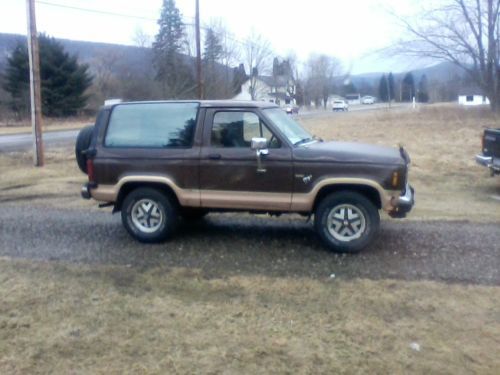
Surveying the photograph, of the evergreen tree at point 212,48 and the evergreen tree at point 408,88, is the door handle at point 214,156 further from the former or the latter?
the evergreen tree at point 408,88

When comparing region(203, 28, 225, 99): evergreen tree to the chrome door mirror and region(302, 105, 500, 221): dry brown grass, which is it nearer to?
region(302, 105, 500, 221): dry brown grass

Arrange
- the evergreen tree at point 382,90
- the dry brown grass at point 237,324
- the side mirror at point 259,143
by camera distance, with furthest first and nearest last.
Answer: the evergreen tree at point 382,90, the side mirror at point 259,143, the dry brown grass at point 237,324

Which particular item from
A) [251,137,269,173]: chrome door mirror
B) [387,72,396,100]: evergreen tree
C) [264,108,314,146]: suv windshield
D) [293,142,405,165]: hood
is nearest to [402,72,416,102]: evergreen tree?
[387,72,396,100]: evergreen tree

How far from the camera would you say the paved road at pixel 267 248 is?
575cm

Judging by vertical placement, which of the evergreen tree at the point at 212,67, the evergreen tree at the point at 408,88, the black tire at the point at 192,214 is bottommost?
the black tire at the point at 192,214

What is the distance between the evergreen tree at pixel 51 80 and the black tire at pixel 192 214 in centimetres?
4590

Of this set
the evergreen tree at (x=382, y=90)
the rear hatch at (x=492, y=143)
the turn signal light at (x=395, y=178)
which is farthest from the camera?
the evergreen tree at (x=382, y=90)

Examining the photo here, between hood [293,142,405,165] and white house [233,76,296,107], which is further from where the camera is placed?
white house [233,76,296,107]

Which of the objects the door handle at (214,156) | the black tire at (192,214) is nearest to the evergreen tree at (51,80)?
the black tire at (192,214)

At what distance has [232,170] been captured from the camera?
6492mm

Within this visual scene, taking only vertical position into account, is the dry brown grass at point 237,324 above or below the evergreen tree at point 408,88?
below

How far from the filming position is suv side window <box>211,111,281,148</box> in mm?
6543

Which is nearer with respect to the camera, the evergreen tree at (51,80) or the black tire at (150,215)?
the black tire at (150,215)

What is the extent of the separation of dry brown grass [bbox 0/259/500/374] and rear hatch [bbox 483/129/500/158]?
21.9 feet
